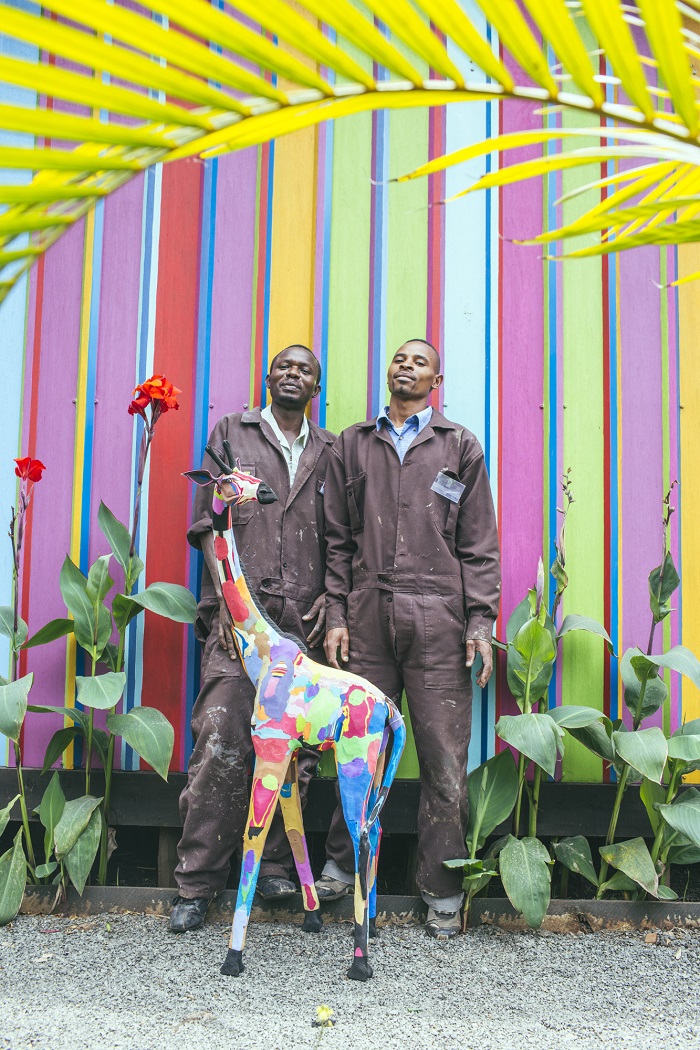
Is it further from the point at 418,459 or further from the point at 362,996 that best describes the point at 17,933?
the point at 418,459

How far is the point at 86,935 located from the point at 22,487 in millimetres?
1674

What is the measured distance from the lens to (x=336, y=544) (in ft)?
11.0

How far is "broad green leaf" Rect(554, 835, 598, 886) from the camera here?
125 inches

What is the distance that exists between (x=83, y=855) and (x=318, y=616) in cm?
121

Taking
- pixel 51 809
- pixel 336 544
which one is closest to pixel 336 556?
pixel 336 544

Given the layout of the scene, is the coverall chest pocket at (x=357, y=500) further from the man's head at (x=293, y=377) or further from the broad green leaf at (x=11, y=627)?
the broad green leaf at (x=11, y=627)

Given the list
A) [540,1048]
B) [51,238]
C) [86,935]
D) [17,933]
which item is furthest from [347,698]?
[51,238]

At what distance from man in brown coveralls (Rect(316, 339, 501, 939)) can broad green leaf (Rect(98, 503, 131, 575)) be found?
0.83 meters

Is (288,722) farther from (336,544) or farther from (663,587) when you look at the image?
(663,587)

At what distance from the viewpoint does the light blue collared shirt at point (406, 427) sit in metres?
3.38

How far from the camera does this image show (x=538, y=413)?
150 inches

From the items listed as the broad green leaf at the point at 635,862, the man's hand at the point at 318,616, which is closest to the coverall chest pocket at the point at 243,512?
the man's hand at the point at 318,616

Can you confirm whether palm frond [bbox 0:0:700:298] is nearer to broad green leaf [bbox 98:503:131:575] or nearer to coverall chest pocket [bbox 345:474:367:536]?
coverall chest pocket [bbox 345:474:367:536]

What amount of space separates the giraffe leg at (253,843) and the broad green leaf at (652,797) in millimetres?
1503
